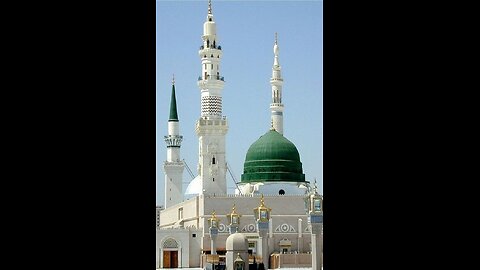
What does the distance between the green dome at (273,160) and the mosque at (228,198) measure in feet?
0.10

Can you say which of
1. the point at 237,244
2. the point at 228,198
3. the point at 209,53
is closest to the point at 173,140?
the point at 209,53

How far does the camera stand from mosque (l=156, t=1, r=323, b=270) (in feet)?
77.5

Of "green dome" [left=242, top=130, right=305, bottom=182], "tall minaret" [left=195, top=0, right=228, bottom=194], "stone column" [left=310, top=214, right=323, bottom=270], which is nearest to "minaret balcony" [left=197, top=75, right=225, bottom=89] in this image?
"tall minaret" [left=195, top=0, right=228, bottom=194]

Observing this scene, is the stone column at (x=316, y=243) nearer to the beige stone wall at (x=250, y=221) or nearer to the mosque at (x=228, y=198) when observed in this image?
the mosque at (x=228, y=198)

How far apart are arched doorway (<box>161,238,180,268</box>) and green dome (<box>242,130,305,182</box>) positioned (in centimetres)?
402

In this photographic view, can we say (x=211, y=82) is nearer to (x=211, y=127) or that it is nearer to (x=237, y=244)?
(x=211, y=127)

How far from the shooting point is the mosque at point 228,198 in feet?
77.5

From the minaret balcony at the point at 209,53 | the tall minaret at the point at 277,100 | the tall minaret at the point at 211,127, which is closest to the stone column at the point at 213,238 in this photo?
the tall minaret at the point at 211,127
